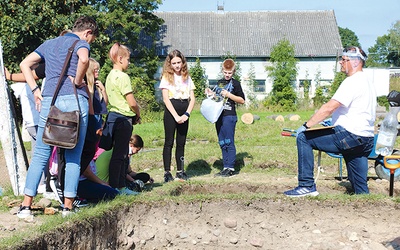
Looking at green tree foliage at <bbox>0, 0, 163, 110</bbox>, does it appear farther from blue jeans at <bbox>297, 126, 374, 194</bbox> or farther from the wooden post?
blue jeans at <bbox>297, 126, 374, 194</bbox>

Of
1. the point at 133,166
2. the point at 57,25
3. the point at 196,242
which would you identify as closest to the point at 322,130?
the point at 196,242

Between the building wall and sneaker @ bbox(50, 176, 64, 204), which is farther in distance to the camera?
Result: the building wall

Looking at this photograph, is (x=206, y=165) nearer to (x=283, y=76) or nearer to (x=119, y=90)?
(x=119, y=90)

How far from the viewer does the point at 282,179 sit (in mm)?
9781

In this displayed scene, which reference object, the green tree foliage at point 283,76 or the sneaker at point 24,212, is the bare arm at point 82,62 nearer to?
the sneaker at point 24,212

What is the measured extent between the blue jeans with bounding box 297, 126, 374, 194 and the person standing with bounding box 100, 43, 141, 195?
2.24 metres

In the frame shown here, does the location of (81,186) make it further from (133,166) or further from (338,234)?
(133,166)

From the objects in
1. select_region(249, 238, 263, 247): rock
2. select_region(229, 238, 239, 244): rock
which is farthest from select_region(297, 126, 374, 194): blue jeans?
select_region(229, 238, 239, 244): rock

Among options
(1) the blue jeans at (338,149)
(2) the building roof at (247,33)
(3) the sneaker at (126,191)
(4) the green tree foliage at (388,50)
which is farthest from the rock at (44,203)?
(4) the green tree foliage at (388,50)

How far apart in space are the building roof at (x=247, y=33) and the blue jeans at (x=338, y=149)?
1387 inches

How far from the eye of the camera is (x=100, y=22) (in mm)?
32656

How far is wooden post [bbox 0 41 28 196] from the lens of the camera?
7.34 meters

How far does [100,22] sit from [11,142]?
26.1 m

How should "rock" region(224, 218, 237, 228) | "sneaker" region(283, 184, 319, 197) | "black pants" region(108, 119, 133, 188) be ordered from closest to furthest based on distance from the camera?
"rock" region(224, 218, 237, 228)
"sneaker" region(283, 184, 319, 197)
"black pants" region(108, 119, 133, 188)
